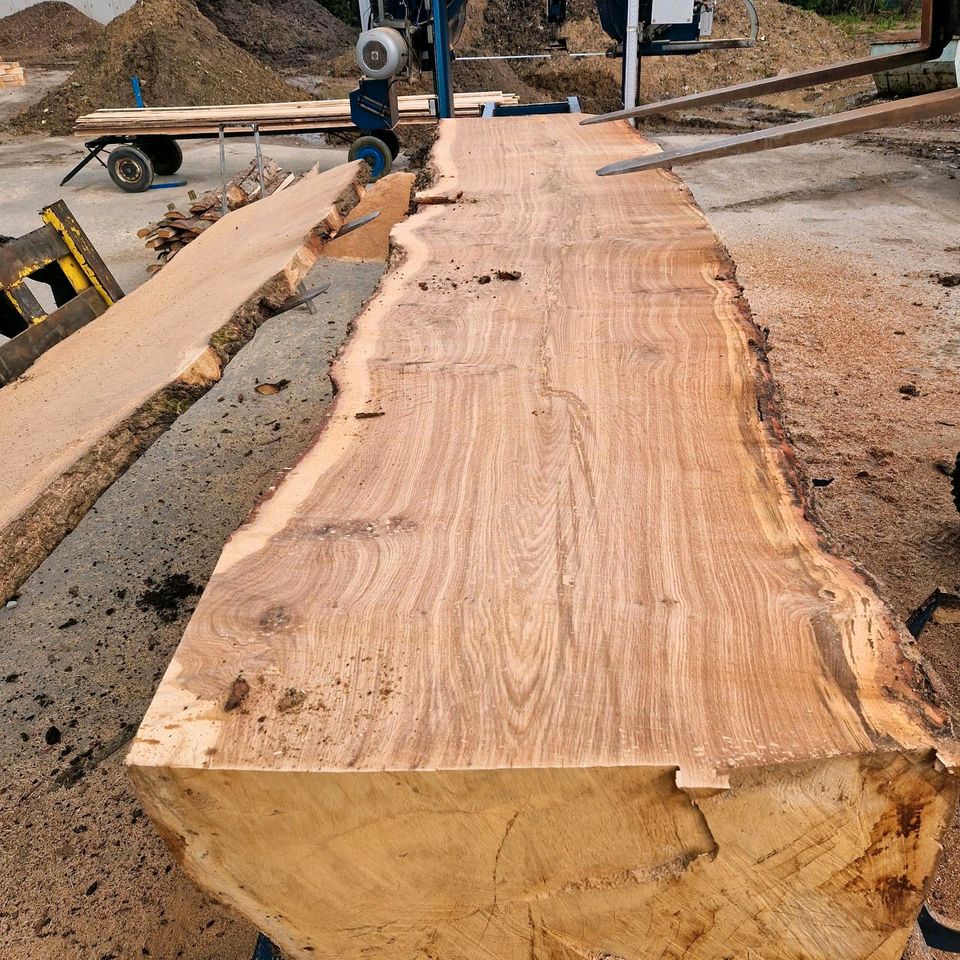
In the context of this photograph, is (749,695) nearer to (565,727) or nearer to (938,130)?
(565,727)

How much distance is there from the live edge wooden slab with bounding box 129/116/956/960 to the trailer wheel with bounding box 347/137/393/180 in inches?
224

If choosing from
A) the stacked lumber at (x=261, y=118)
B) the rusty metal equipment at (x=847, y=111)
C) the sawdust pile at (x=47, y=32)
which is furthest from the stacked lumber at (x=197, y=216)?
the sawdust pile at (x=47, y=32)

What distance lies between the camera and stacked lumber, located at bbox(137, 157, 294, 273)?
220 inches

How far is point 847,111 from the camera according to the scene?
208 cm

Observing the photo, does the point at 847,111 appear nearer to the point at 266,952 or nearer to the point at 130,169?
the point at 266,952

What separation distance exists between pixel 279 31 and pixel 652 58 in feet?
22.9

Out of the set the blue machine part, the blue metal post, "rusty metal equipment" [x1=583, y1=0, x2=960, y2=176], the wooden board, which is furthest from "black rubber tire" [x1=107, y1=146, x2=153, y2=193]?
the blue machine part

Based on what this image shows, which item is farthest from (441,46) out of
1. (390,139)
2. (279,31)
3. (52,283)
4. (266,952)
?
(279,31)

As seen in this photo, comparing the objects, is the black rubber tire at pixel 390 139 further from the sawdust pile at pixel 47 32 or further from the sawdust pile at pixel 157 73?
the sawdust pile at pixel 47 32

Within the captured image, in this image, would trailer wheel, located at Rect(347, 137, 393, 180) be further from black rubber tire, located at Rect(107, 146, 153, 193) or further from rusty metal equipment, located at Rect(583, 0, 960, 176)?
rusty metal equipment, located at Rect(583, 0, 960, 176)

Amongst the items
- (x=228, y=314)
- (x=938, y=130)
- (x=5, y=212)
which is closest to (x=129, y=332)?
(x=228, y=314)

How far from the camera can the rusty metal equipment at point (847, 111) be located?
154cm

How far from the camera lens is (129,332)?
237 centimetres

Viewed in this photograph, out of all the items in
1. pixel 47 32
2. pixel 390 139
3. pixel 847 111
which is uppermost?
pixel 47 32
